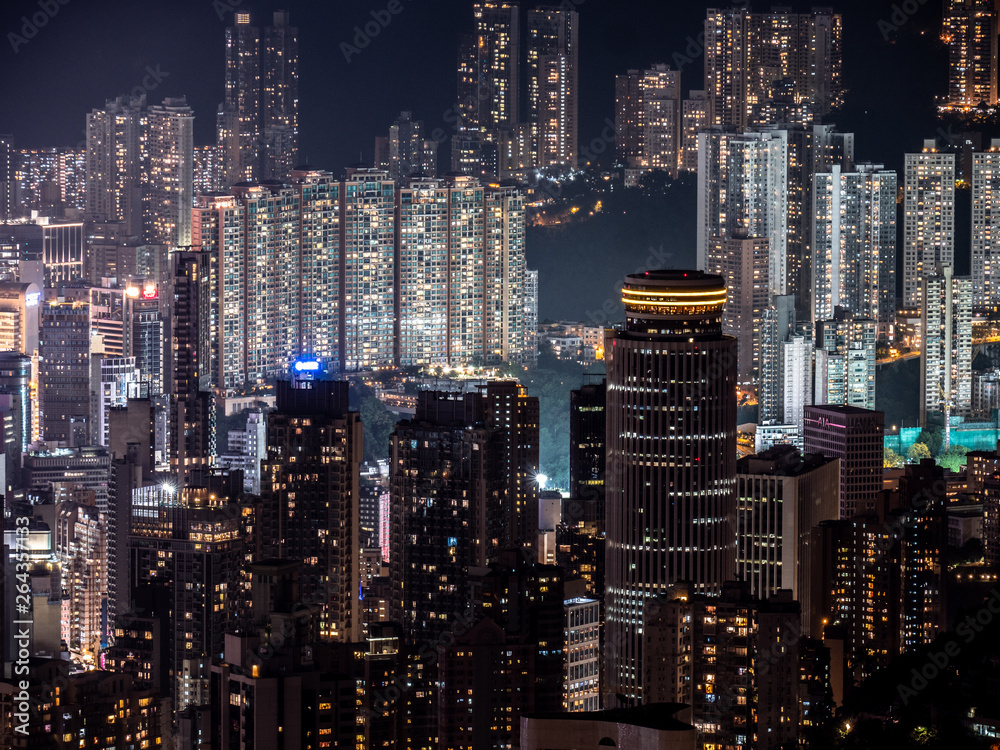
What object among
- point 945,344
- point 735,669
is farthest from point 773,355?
point 735,669

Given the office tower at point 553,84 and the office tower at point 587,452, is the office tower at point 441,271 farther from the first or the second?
the office tower at point 587,452

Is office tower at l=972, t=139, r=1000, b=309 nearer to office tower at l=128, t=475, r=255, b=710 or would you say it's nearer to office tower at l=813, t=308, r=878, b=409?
office tower at l=813, t=308, r=878, b=409

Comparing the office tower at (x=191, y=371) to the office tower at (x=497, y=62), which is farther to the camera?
the office tower at (x=497, y=62)

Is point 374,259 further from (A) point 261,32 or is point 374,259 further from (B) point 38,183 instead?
(B) point 38,183

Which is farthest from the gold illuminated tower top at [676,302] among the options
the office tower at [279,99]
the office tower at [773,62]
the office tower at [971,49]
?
the office tower at [279,99]

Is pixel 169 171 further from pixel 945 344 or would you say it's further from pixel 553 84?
pixel 945 344
